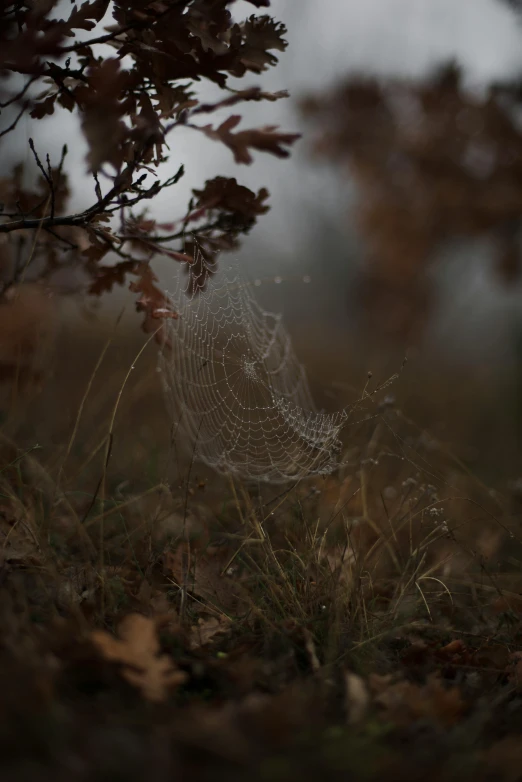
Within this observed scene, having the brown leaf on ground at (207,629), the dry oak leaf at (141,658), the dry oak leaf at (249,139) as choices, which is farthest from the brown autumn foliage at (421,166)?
the dry oak leaf at (141,658)

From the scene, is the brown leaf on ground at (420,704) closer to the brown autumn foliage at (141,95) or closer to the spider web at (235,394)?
the spider web at (235,394)

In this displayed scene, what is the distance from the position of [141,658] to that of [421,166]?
8971 mm

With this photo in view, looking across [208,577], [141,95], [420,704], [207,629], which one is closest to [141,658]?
[207,629]

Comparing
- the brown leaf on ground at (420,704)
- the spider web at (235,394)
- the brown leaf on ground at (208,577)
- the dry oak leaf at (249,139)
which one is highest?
the dry oak leaf at (249,139)

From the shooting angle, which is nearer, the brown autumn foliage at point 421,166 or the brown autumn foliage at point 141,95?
the brown autumn foliage at point 141,95

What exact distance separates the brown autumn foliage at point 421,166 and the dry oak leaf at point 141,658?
759 cm

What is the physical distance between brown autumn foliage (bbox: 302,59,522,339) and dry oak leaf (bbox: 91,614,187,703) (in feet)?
24.9

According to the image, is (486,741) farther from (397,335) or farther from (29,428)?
(397,335)

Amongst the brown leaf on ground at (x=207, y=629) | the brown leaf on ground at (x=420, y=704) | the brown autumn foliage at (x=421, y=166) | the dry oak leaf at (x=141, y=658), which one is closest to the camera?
the dry oak leaf at (x=141, y=658)

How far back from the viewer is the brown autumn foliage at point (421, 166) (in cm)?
797

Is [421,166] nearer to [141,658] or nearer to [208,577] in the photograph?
[208,577]

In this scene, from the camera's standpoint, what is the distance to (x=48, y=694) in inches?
40.9

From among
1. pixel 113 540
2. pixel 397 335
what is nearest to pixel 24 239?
pixel 113 540

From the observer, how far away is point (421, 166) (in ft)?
29.6
